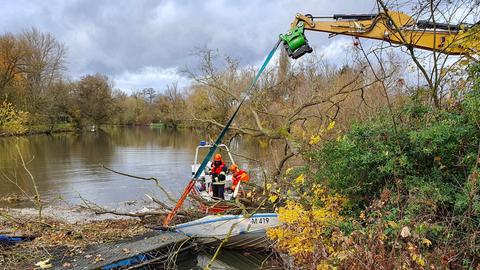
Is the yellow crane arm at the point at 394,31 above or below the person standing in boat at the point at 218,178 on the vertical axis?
above

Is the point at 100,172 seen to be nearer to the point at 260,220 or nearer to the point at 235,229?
the point at 235,229

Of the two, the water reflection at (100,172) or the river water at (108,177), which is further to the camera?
the water reflection at (100,172)

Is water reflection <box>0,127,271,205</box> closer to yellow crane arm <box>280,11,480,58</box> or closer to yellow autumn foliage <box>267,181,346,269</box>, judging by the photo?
yellow crane arm <box>280,11,480,58</box>

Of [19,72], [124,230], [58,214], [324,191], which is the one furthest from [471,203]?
[19,72]

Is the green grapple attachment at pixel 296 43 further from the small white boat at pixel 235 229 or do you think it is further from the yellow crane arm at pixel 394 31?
the small white boat at pixel 235 229

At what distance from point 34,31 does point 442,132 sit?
2154 inches

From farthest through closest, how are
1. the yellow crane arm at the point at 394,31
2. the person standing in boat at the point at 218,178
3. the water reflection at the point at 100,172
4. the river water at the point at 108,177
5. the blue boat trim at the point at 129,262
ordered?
the water reflection at the point at 100,172 → the river water at the point at 108,177 → the person standing in boat at the point at 218,178 → the blue boat trim at the point at 129,262 → the yellow crane arm at the point at 394,31

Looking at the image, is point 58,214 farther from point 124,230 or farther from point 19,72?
point 19,72

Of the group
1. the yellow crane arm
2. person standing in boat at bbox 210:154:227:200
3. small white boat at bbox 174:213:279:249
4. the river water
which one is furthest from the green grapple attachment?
the river water

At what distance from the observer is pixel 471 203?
461 centimetres

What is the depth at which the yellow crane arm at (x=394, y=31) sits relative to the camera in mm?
6238

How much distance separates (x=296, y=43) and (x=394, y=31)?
1874mm

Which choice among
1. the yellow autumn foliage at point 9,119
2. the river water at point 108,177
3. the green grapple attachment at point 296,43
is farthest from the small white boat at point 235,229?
the yellow autumn foliage at point 9,119

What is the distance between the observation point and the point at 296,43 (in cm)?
767
